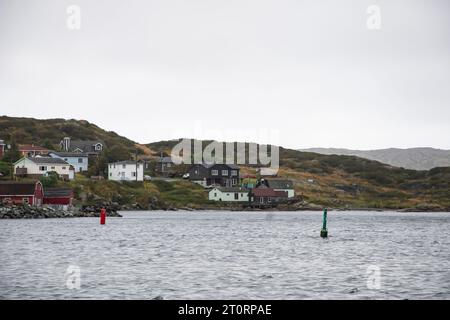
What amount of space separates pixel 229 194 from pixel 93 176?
32.2m

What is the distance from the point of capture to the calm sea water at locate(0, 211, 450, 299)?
3500 centimetres

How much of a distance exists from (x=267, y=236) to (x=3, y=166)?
2957 inches

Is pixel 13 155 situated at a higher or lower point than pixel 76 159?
higher

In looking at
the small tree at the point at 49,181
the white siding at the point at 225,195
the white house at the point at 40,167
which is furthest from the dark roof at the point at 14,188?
the white siding at the point at 225,195

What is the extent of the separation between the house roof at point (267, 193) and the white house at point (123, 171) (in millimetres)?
28547

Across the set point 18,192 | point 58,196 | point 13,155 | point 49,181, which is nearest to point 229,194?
point 49,181

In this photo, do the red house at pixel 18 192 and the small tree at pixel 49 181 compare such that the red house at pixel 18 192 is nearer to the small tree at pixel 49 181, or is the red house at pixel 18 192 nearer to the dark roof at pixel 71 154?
the small tree at pixel 49 181

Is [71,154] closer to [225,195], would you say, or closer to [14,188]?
[225,195]

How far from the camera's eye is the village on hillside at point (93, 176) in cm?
Result: 11571

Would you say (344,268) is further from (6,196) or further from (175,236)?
(6,196)

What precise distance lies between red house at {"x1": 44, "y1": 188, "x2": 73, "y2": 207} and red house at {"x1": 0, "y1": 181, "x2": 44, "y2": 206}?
635cm

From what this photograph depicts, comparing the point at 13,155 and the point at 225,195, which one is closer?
the point at 13,155

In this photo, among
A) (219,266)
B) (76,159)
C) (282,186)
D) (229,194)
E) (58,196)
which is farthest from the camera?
(282,186)

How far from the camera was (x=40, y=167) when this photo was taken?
456 feet
